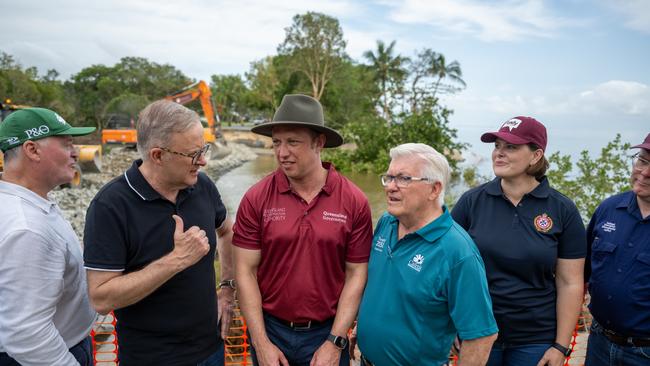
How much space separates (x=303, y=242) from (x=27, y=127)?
147cm

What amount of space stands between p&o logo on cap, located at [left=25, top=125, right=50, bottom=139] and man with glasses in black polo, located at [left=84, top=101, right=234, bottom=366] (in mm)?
368

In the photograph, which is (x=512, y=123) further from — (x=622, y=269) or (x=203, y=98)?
(x=203, y=98)

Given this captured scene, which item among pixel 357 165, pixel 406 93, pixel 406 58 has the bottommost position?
pixel 357 165

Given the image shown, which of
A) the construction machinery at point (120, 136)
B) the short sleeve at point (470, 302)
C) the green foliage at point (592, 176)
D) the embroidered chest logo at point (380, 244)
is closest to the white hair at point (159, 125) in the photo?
Answer: the embroidered chest logo at point (380, 244)

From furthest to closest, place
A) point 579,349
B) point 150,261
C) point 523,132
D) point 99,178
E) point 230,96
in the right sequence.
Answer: point 230,96
point 99,178
point 579,349
point 523,132
point 150,261

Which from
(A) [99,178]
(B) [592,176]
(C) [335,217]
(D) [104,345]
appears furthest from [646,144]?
(A) [99,178]

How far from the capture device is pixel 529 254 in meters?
2.46

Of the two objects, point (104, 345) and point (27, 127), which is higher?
point (27, 127)

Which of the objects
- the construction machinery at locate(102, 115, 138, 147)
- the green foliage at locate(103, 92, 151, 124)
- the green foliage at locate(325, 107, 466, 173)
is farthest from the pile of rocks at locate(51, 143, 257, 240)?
the green foliage at locate(103, 92, 151, 124)

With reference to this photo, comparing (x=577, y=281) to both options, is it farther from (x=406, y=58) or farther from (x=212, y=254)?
(x=406, y=58)

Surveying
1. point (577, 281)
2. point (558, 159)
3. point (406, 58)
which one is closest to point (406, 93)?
point (406, 58)

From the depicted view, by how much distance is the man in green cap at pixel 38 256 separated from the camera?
5.86ft

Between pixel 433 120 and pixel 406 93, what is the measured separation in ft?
39.7

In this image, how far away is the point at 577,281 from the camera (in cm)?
251
